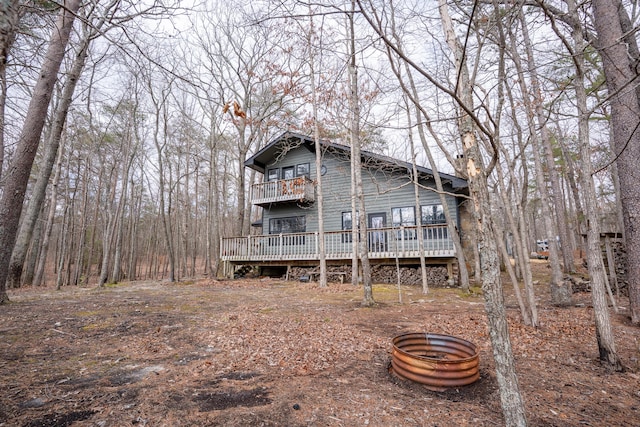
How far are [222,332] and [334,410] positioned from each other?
312 cm

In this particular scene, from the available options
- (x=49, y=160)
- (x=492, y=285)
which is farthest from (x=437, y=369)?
(x=49, y=160)

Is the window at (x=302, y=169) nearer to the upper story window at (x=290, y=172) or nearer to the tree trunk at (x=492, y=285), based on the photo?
the upper story window at (x=290, y=172)

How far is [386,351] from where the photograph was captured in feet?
13.7

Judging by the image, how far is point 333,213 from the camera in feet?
49.3

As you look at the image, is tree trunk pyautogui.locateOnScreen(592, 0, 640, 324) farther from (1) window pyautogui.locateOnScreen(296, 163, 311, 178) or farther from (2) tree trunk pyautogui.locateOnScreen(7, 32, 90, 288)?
(1) window pyautogui.locateOnScreen(296, 163, 311, 178)

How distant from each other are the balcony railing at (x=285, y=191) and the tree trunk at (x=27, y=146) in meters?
10.6

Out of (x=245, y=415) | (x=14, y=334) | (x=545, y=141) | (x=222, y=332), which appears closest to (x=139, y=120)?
(x=14, y=334)

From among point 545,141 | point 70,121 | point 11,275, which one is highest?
point 70,121

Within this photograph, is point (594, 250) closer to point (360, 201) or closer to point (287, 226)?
point (360, 201)

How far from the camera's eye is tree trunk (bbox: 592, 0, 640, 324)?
4.78m

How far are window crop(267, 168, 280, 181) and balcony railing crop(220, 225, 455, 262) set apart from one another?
12.9ft

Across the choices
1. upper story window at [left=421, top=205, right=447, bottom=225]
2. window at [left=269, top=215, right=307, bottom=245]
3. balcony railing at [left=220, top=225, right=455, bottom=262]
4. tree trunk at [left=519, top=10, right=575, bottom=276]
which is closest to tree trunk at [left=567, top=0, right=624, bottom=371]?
tree trunk at [left=519, top=10, right=575, bottom=276]

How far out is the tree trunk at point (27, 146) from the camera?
414 cm

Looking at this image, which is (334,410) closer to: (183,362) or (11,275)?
(183,362)
